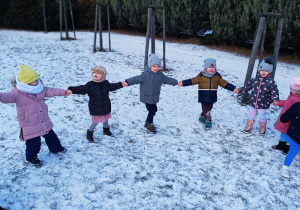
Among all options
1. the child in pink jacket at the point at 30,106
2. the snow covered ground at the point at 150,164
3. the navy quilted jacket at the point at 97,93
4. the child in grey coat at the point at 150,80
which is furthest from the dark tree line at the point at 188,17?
the child in pink jacket at the point at 30,106

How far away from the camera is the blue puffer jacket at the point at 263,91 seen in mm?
4293

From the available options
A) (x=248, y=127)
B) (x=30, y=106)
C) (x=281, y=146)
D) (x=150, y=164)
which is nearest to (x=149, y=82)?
(x=150, y=164)

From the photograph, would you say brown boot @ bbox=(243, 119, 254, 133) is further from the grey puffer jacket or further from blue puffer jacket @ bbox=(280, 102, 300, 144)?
the grey puffer jacket

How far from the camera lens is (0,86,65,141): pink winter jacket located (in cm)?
312

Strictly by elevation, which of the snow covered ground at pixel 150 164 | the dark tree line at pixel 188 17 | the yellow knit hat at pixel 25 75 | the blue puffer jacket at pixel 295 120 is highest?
the dark tree line at pixel 188 17

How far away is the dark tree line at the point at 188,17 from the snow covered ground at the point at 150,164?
4.34m

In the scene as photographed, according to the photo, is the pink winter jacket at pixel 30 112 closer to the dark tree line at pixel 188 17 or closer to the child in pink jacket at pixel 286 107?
the child in pink jacket at pixel 286 107

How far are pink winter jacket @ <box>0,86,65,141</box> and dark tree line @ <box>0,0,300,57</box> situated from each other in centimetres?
671

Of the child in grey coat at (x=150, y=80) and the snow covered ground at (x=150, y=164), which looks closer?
the snow covered ground at (x=150, y=164)

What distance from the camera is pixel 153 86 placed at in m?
4.43

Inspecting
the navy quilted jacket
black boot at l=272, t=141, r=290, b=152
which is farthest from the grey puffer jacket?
black boot at l=272, t=141, r=290, b=152

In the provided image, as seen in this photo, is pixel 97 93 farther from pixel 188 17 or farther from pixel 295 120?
pixel 188 17

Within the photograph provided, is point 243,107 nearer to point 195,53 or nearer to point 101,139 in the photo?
point 101,139

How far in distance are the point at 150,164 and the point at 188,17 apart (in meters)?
14.1
